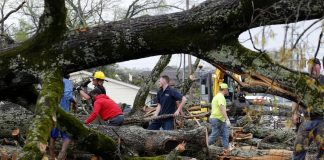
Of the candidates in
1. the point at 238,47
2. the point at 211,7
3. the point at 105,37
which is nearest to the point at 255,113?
the point at 238,47

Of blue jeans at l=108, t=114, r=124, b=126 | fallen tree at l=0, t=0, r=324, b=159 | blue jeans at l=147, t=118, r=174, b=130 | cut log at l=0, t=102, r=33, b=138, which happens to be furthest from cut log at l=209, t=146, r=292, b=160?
fallen tree at l=0, t=0, r=324, b=159

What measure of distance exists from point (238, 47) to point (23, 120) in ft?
17.2

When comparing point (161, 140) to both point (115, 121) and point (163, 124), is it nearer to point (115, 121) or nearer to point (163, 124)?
point (115, 121)

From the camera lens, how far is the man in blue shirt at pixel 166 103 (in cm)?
1126

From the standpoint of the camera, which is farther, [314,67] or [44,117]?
[44,117]

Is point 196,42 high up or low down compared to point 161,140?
up

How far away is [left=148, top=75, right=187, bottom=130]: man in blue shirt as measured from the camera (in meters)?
11.3

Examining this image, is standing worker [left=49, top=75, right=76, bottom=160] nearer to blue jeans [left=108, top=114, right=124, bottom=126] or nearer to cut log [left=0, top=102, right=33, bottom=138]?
cut log [left=0, top=102, right=33, bottom=138]

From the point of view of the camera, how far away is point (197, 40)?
5.87m

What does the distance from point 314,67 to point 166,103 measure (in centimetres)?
686

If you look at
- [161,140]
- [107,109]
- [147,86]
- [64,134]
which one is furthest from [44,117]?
[147,86]

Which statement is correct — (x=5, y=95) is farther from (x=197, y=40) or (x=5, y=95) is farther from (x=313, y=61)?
(x=313, y=61)

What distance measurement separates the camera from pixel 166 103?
11.5 metres

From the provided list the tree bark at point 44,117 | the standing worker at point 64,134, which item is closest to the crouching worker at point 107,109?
the standing worker at point 64,134
